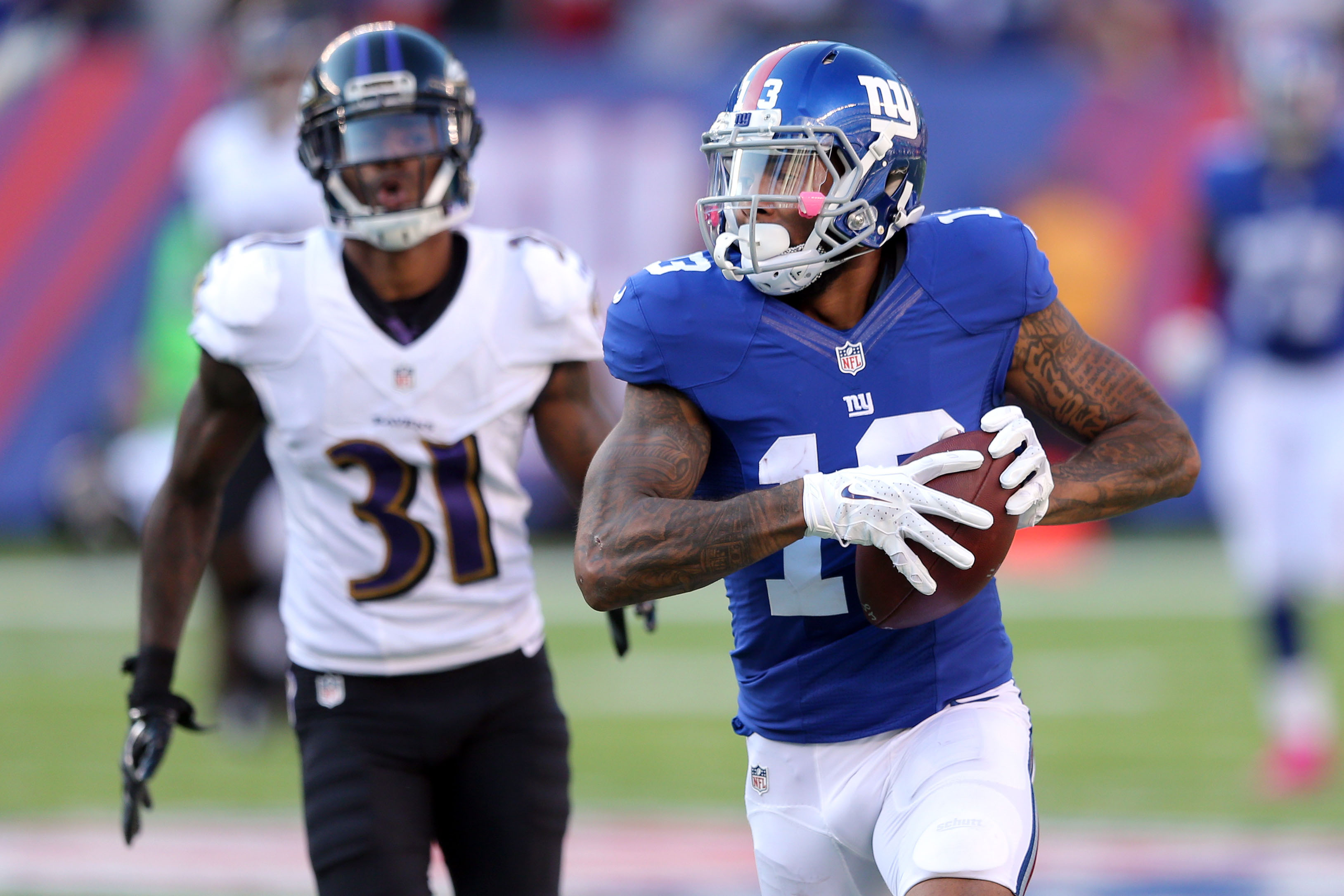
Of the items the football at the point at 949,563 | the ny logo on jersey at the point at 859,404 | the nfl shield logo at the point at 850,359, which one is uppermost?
the nfl shield logo at the point at 850,359

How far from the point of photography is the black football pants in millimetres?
3170

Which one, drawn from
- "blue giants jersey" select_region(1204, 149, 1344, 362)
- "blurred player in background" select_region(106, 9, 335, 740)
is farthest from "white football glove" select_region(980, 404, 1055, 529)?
"blue giants jersey" select_region(1204, 149, 1344, 362)

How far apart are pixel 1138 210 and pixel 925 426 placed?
867cm

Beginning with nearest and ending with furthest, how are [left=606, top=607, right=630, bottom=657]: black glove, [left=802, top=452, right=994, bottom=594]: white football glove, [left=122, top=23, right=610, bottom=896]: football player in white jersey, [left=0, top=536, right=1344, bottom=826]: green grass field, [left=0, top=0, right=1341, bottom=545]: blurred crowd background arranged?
[left=802, top=452, right=994, bottom=594]: white football glove < [left=122, top=23, right=610, bottom=896]: football player in white jersey < [left=606, top=607, right=630, bottom=657]: black glove < [left=0, top=536, right=1344, bottom=826]: green grass field < [left=0, top=0, right=1341, bottom=545]: blurred crowd background

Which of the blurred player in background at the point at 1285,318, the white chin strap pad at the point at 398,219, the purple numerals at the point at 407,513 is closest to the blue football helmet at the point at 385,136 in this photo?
the white chin strap pad at the point at 398,219

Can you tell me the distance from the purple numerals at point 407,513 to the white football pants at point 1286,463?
3.96 m

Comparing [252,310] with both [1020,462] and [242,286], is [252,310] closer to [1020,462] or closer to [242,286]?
[242,286]

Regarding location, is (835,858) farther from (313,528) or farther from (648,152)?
(648,152)

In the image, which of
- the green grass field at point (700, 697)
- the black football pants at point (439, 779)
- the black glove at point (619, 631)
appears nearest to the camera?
the black football pants at point (439, 779)

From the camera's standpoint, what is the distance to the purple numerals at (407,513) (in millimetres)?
3346

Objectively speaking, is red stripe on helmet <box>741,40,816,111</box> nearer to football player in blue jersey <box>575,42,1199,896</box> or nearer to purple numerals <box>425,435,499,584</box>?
football player in blue jersey <box>575,42,1199,896</box>

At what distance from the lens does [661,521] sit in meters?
2.63

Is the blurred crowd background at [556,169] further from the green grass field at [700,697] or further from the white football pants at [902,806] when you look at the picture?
the white football pants at [902,806]

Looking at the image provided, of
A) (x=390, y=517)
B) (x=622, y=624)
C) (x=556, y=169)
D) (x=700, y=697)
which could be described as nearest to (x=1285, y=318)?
(x=700, y=697)
